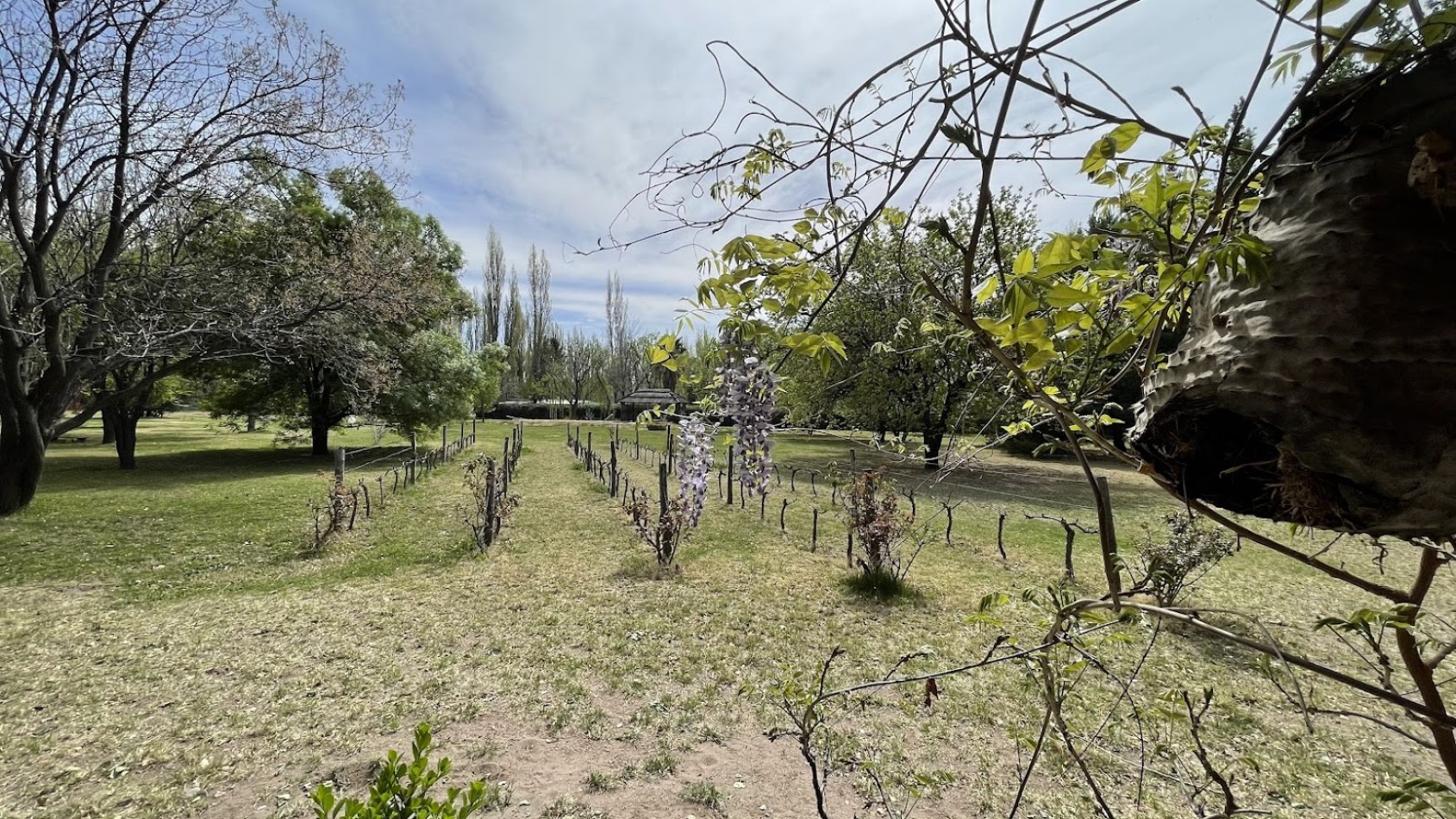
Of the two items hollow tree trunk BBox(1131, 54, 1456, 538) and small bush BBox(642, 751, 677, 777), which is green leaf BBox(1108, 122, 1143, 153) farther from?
small bush BBox(642, 751, 677, 777)

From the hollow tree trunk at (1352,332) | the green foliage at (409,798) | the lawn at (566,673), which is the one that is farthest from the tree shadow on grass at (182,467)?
the hollow tree trunk at (1352,332)

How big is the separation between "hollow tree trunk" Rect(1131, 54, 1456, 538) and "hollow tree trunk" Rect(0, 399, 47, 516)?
10805mm

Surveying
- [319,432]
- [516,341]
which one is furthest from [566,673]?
[516,341]

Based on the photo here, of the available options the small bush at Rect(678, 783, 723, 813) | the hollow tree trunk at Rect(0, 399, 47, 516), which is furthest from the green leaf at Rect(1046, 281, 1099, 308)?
the hollow tree trunk at Rect(0, 399, 47, 516)

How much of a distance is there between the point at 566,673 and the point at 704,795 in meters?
1.49

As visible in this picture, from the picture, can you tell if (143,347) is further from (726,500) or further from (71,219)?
(726,500)

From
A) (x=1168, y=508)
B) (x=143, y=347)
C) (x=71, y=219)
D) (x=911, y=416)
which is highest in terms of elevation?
(x=71, y=219)

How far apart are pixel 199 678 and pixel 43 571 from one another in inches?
144

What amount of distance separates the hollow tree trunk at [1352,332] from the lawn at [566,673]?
1.87 feet

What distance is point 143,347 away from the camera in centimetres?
639

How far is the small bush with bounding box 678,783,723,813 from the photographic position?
2.57m

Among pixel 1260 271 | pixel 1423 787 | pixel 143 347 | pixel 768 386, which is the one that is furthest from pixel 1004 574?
pixel 143 347

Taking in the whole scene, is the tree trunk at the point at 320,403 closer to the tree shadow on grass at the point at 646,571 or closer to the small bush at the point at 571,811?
the tree shadow on grass at the point at 646,571

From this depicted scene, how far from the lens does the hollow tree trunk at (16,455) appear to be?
7.00m
